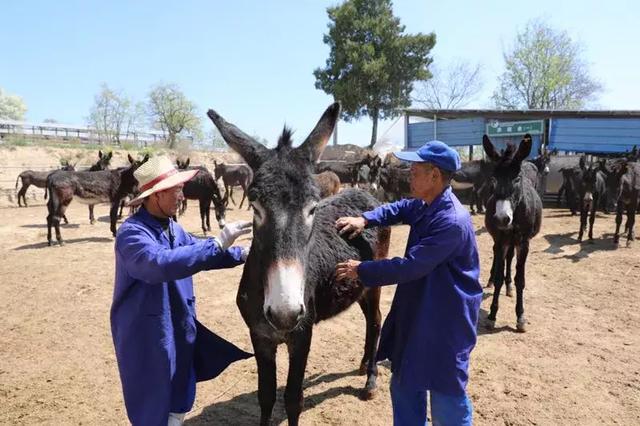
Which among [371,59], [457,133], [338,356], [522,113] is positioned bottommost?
[338,356]

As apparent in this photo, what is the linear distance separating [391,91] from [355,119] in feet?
12.5

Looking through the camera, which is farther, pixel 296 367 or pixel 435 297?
pixel 296 367

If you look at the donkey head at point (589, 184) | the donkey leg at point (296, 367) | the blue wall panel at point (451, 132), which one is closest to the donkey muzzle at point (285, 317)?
the donkey leg at point (296, 367)

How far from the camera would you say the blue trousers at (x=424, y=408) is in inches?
104

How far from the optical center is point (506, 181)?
5637 millimetres

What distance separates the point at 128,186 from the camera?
12547 mm

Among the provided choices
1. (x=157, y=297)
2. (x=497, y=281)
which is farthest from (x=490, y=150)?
(x=157, y=297)

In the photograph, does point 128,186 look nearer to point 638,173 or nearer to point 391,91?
point 638,173

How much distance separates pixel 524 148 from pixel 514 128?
18.3 metres

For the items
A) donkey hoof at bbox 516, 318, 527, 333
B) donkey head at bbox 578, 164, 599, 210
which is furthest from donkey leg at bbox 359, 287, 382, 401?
donkey head at bbox 578, 164, 599, 210

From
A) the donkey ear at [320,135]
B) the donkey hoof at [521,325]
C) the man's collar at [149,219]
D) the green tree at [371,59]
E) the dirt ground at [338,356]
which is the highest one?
the green tree at [371,59]

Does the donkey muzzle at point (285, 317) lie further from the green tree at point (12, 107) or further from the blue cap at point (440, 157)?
the green tree at point (12, 107)

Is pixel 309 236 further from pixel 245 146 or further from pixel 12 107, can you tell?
pixel 12 107

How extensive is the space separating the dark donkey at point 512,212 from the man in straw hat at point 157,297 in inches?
160
